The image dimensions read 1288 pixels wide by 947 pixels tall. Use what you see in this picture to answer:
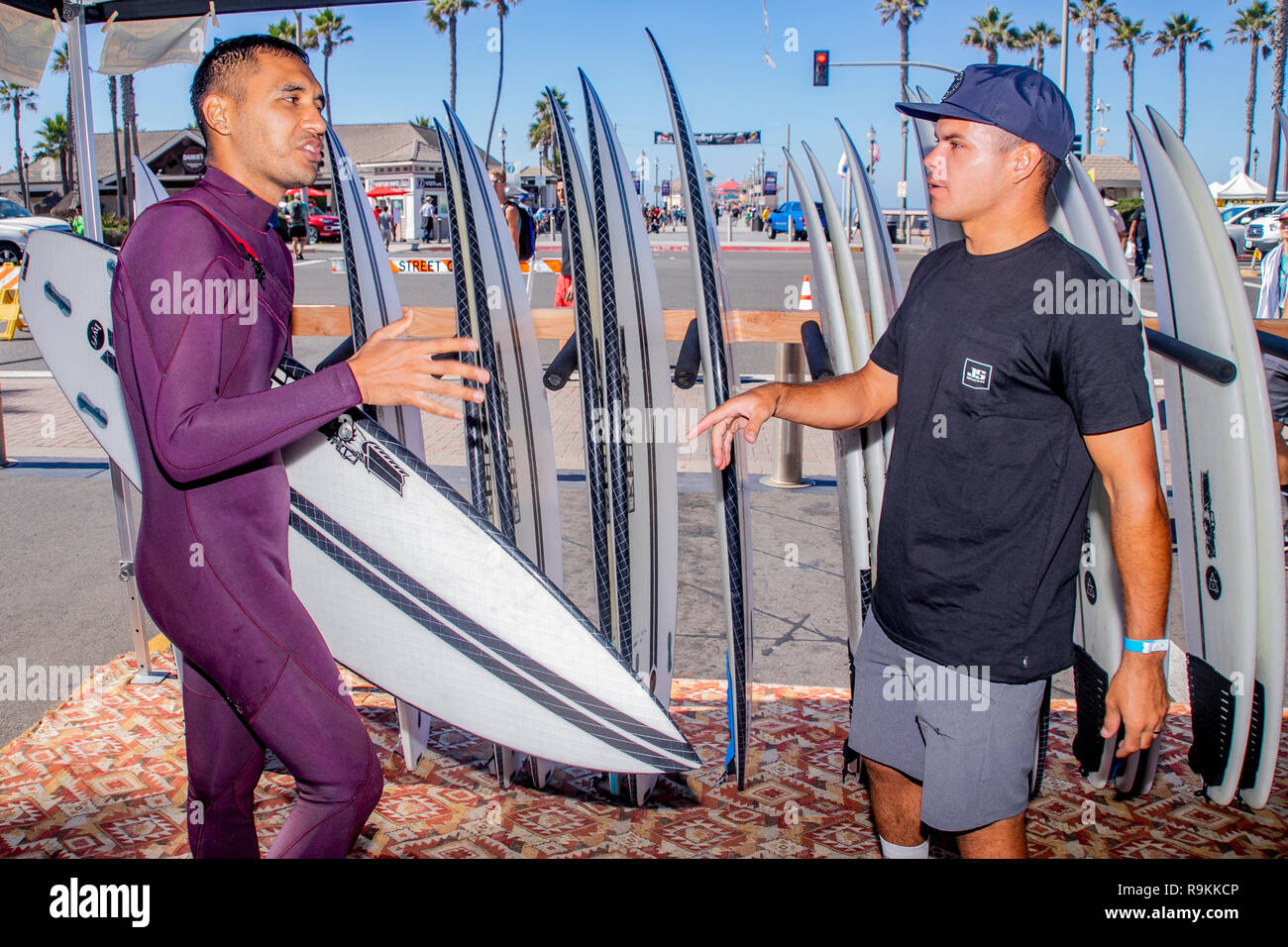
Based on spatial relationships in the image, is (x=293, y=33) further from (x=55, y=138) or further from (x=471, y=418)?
(x=471, y=418)

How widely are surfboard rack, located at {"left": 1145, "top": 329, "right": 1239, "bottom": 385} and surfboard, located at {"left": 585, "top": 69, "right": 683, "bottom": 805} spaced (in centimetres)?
120

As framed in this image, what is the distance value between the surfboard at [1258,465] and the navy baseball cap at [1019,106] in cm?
84

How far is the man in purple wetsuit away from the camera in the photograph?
1.61 m

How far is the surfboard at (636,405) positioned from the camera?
2652 millimetres

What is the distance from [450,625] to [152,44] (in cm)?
243

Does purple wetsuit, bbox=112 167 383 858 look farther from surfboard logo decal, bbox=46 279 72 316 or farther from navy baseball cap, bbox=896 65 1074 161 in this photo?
navy baseball cap, bbox=896 65 1074 161

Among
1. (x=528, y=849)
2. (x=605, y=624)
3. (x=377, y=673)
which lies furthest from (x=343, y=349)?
(x=528, y=849)

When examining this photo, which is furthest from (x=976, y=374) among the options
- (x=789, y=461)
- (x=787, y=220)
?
(x=787, y=220)

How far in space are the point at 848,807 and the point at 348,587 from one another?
1474mm

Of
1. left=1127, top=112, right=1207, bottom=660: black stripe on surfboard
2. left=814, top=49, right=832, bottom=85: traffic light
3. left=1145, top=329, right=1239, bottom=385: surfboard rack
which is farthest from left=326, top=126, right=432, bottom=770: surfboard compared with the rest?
left=814, top=49, right=832, bottom=85: traffic light

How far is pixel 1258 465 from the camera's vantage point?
2432mm

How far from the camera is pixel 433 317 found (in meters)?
2.91
